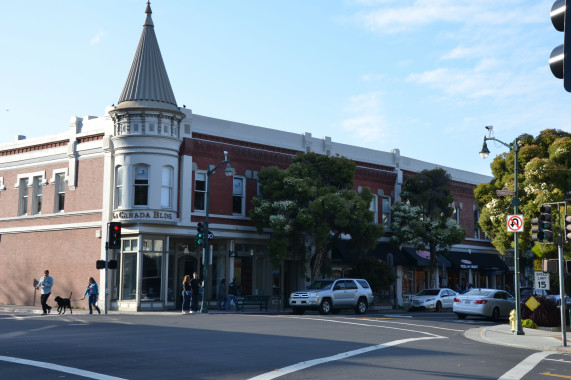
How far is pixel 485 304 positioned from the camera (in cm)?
2944

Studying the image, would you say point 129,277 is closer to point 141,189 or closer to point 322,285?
point 141,189

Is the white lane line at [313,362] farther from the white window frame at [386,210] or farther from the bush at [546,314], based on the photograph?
the white window frame at [386,210]

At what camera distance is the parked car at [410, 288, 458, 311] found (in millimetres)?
38812

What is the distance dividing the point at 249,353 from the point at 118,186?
21053mm

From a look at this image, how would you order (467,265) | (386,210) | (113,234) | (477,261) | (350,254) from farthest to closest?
(477,261) < (467,265) < (386,210) < (350,254) < (113,234)

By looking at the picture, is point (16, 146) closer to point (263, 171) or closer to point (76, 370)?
point (263, 171)

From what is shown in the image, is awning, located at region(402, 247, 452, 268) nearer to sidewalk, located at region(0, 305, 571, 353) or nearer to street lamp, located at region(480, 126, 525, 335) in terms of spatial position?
sidewalk, located at region(0, 305, 571, 353)

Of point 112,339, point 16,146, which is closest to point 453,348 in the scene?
point 112,339

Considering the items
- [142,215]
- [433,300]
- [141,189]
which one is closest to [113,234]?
[142,215]

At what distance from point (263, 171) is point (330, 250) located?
6.74 m

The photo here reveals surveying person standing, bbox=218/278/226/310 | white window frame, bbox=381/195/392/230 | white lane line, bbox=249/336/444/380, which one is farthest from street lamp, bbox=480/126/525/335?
white window frame, bbox=381/195/392/230

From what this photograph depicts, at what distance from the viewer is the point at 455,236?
42156mm

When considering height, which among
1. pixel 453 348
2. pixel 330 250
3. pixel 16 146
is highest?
pixel 16 146

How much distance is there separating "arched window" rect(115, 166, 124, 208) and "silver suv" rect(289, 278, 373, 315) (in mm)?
9736
